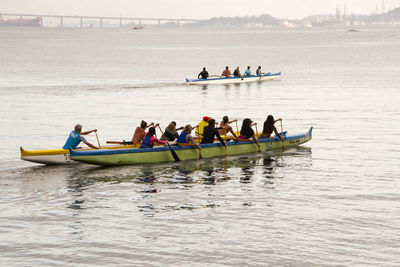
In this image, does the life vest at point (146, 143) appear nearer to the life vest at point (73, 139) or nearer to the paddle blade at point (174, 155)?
the paddle blade at point (174, 155)

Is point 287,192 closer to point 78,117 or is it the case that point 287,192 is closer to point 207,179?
point 207,179


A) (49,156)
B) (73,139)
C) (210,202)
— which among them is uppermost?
(73,139)

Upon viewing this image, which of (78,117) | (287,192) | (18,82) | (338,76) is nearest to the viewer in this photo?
(287,192)

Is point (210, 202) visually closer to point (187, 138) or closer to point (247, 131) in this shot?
point (187, 138)

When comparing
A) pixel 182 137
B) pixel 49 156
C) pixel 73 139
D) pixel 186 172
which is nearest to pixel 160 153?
pixel 182 137

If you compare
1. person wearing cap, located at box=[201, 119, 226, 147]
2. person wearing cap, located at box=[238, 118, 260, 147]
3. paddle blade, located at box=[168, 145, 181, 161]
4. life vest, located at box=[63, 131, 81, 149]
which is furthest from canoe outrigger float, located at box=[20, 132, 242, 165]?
person wearing cap, located at box=[238, 118, 260, 147]

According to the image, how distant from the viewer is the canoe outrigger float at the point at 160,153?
77.5 ft

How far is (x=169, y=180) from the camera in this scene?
2255cm

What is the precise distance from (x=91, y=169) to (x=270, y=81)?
45012 millimetres

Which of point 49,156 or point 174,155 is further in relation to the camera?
point 174,155

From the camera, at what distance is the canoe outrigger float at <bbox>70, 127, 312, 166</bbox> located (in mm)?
23609

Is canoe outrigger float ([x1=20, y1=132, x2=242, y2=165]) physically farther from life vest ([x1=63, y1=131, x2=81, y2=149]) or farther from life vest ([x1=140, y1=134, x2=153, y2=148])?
life vest ([x1=140, y1=134, x2=153, y2=148])

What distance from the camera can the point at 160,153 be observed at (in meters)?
25.0

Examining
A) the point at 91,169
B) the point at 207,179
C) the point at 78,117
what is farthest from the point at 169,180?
Result: the point at 78,117
